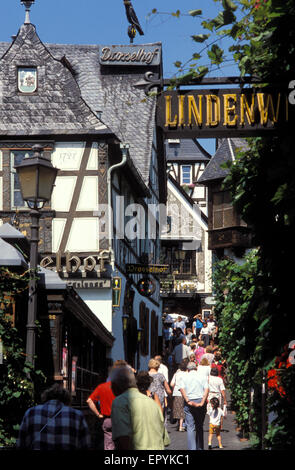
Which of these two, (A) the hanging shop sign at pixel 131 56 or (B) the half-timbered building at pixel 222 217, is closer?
(A) the hanging shop sign at pixel 131 56

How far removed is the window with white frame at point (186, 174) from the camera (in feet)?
208

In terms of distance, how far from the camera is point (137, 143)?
30.4 m

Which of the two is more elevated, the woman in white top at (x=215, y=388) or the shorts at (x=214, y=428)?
the woman in white top at (x=215, y=388)

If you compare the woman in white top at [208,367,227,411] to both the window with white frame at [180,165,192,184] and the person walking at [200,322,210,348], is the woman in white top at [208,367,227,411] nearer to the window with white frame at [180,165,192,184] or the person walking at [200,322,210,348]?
the person walking at [200,322,210,348]

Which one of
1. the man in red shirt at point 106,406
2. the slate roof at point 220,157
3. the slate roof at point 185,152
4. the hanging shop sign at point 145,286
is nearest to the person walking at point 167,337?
the slate roof at point 220,157

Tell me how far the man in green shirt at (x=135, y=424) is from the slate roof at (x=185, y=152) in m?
56.0

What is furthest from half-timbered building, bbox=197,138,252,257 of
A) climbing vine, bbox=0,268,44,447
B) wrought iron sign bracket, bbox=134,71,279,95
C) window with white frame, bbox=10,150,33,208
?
wrought iron sign bracket, bbox=134,71,279,95

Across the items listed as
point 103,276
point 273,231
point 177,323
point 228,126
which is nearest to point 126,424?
point 273,231

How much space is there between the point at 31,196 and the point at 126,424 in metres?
3.98

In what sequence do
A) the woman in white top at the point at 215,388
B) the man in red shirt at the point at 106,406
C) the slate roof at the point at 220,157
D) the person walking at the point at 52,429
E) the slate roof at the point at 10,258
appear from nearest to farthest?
the person walking at the point at 52,429 → the slate roof at the point at 10,258 → the man in red shirt at the point at 106,406 → the woman in white top at the point at 215,388 → the slate roof at the point at 220,157

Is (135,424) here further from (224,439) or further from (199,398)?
(224,439)

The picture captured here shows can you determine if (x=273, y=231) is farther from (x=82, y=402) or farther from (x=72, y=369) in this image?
(x=82, y=402)

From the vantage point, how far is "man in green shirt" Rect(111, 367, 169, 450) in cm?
748

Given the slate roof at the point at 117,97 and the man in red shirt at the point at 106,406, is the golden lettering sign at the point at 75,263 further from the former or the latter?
the man in red shirt at the point at 106,406
